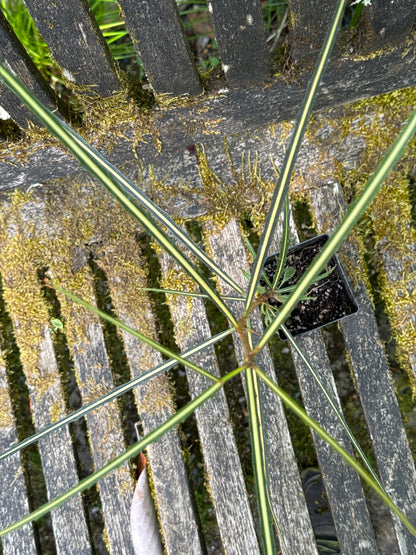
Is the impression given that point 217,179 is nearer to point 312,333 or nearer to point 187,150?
point 187,150

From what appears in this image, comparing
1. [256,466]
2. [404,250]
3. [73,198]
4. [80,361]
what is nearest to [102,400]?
[256,466]

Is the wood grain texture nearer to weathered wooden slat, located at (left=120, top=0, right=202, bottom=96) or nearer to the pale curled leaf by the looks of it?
the pale curled leaf

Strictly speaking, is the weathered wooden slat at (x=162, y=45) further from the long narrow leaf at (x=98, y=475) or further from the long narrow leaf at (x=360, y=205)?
the long narrow leaf at (x=98, y=475)

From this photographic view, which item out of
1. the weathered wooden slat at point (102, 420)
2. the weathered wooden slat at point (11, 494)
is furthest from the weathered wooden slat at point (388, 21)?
the weathered wooden slat at point (11, 494)

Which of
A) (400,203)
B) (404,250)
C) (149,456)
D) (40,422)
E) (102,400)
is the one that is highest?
(400,203)

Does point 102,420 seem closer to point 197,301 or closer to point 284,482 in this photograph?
point 197,301

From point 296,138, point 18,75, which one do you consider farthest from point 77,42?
point 296,138
